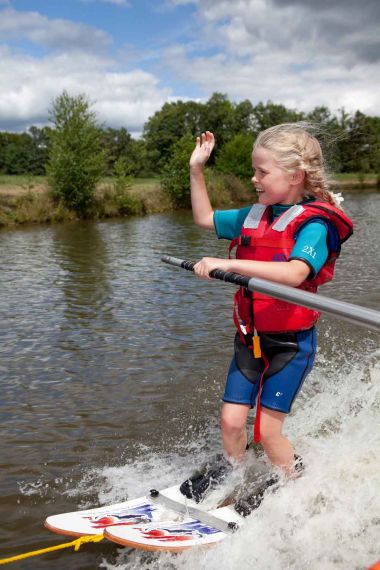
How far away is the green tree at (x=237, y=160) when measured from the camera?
51.8m

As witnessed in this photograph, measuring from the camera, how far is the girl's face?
11.2 feet

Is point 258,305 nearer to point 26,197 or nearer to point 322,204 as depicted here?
point 322,204

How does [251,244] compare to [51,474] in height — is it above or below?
above

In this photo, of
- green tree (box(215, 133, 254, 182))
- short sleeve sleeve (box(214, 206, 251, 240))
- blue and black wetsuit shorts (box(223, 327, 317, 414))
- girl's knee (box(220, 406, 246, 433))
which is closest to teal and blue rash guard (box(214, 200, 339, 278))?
short sleeve sleeve (box(214, 206, 251, 240))

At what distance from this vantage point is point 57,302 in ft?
36.6

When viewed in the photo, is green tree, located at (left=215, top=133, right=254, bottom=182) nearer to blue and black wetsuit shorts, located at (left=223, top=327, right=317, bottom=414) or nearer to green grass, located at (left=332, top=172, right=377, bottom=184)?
green grass, located at (left=332, top=172, right=377, bottom=184)

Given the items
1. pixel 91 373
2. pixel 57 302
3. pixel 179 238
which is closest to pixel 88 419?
pixel 91 373

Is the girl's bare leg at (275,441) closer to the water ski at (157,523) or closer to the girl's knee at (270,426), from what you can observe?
the girl's knee at (270,426)

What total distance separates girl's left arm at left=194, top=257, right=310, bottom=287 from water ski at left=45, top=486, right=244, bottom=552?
1.48m

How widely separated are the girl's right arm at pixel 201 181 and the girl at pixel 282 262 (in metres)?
0.33

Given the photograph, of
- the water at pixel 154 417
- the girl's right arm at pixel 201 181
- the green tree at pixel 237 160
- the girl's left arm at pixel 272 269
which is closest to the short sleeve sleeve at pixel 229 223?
the girl's right arm at pixel 201 181

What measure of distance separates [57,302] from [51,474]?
21.7 feet

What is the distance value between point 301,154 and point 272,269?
762mm

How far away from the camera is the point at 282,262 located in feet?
10.4
